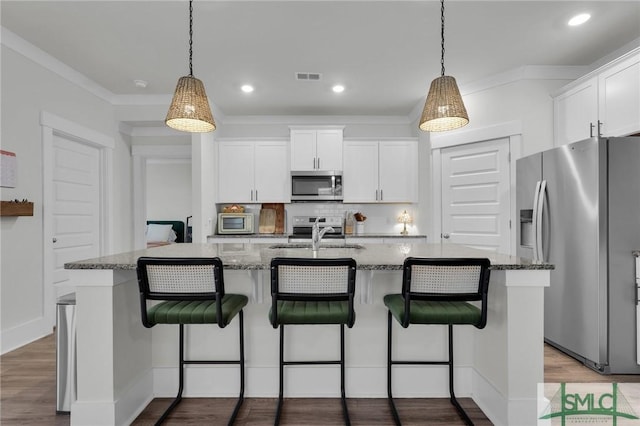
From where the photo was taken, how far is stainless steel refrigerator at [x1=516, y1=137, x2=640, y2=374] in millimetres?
2482

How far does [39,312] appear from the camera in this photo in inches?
130

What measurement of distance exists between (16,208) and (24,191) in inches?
9.4

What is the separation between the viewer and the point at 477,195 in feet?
12.9

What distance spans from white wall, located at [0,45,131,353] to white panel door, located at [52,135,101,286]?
31 centimetres

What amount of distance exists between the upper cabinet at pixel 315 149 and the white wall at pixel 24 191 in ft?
8.47

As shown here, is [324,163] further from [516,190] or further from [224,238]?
[516,190]

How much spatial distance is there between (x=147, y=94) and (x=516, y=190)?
430 centimetres

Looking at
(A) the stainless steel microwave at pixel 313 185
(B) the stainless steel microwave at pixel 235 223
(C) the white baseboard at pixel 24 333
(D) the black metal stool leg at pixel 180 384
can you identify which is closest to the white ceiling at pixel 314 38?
(A) the stainless steel microwave at pixel 313 185

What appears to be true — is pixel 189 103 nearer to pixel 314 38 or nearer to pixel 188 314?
pixel 188 314

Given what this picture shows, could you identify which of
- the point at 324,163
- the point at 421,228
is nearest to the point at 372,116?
the point at 324,163

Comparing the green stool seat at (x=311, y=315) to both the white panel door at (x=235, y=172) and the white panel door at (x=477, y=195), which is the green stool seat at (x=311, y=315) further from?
the white panel door at (x=235, y=172)

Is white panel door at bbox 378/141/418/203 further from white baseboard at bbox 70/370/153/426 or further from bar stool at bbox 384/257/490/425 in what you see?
white baseboard at bbox 70/370/153/426

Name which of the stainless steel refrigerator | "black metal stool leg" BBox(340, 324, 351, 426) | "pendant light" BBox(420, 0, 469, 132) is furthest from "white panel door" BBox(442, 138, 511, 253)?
"black metal stool leg" BBox(340, 324, 351, 426)

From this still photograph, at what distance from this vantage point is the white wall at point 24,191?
9.77 ft
